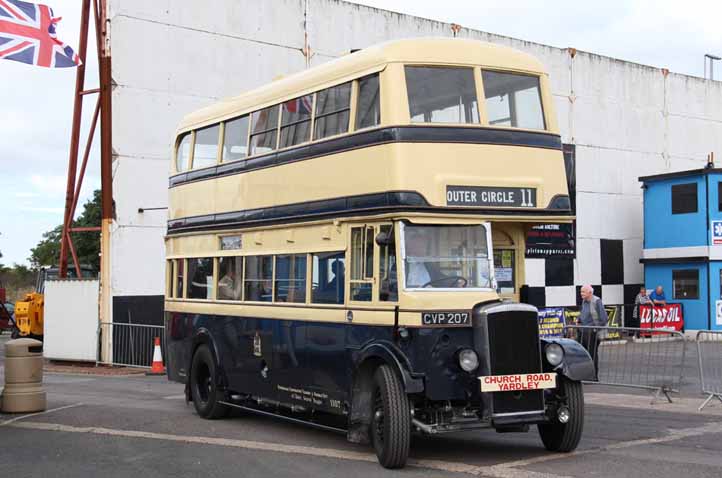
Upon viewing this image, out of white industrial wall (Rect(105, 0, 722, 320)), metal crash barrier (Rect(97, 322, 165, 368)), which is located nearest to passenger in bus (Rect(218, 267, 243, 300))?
metal crash barrier (Rect(97, 322, 165, 368))

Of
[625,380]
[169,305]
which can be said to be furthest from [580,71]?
[169,305]

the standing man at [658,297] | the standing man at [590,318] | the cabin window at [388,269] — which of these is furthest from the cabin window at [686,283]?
the cabin window at [388,269]

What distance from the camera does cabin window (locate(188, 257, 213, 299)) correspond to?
14.3 metres

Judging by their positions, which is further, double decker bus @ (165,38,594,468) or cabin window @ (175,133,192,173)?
cabin window @ (175,133,192,173)

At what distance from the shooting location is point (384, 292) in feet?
33.3

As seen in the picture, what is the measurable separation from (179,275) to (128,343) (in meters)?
9.02

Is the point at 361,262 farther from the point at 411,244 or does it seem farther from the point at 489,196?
the point at 489,196

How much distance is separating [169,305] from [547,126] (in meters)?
Answer: 7.24

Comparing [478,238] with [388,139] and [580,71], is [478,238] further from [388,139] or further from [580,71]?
[580,71]

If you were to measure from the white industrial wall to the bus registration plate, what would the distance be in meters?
15.7

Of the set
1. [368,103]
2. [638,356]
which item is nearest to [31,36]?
[368,103]

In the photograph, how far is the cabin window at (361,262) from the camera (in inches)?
412

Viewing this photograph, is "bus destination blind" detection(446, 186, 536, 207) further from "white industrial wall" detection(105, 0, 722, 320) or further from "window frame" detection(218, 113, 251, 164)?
"white industrial wall" detection(105, 0, 722, 320)

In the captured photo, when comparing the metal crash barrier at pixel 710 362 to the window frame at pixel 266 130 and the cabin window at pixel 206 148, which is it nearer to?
the window frame at pixel 266 130
